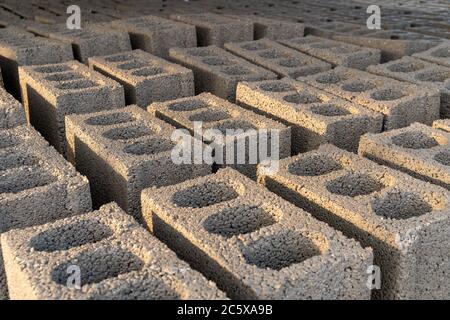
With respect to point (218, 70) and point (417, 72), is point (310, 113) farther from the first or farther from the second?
point (417, 72)

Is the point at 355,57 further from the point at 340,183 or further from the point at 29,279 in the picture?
the point at 29,279

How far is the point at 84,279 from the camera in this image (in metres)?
2.05

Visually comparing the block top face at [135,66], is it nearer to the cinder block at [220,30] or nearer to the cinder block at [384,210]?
the cinder block at [220,30]

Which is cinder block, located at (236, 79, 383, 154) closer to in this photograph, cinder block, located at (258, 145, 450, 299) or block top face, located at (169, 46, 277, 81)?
block top face, located at (169, 46, 277, 81)

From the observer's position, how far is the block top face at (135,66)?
12.8 ft

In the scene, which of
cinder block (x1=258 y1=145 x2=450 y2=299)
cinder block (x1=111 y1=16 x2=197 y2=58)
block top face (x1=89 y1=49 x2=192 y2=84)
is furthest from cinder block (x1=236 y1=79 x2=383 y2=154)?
cinder block (x1=111 y1=16 x2=197 y2=58)

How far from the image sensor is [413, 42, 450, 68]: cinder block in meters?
4.31

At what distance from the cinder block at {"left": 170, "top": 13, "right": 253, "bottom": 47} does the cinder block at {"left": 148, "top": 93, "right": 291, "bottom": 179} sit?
180 cm

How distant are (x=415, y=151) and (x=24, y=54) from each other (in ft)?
9.47

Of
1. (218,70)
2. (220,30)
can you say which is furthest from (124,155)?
(220,30)

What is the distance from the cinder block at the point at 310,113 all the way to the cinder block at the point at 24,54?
5.11 ft

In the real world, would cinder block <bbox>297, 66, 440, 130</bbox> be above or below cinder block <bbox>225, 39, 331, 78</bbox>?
below

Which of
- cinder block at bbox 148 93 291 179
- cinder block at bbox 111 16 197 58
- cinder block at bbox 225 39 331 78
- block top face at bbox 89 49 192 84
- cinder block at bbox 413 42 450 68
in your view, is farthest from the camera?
cinder block at bbox 111 16 197 58

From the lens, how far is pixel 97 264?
2.06m
